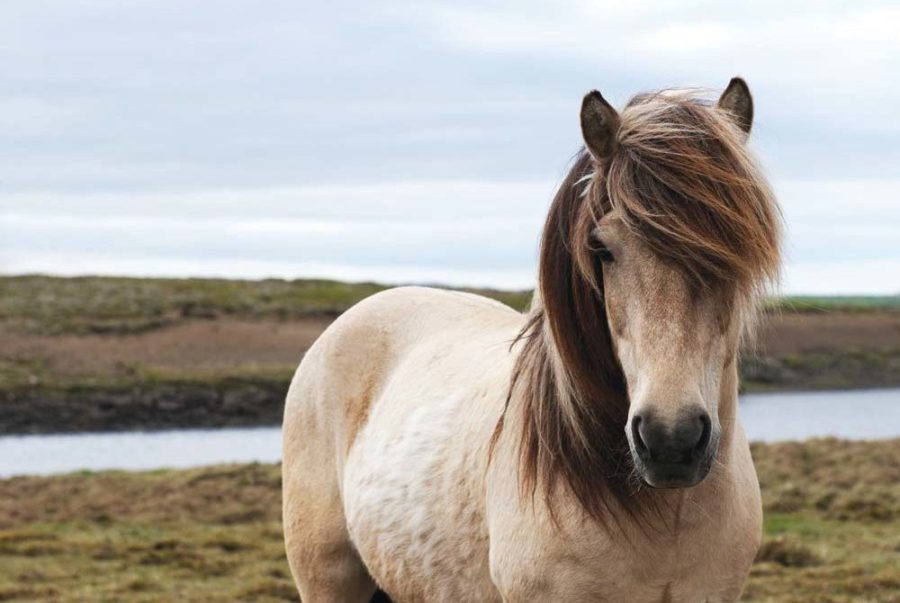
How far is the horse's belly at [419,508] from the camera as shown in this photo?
370 centimetres

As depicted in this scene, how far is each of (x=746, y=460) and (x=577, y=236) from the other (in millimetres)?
977

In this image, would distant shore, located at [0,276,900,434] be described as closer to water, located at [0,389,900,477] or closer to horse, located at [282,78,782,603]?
water, located at [0,389,900,477]

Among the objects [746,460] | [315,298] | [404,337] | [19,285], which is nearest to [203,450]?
[404,337]

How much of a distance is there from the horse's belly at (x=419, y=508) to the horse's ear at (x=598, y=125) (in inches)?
48.6

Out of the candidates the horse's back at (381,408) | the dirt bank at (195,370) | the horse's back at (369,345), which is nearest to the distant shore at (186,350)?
the dirt bank at (195,370)

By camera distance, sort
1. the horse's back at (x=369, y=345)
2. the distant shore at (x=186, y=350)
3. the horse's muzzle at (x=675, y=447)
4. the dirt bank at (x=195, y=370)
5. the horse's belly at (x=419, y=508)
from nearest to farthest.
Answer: the horse's muzzle at (x=675, y=447) → the horse's belly at (x=419, y=508) → the horse's back at (x=369, y=345) → the dirt bank at (x=195, y=370) → the distant shore at (x=186, y=350)

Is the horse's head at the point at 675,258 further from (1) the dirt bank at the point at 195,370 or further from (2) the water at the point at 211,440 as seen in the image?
(1) the dirt bank at the point at 195,370

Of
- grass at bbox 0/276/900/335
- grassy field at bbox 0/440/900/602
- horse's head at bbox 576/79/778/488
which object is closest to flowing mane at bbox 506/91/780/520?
horse's head at bbox 576/79/778/488

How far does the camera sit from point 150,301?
49438mm

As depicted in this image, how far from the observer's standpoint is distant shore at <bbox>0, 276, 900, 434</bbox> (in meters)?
33.4

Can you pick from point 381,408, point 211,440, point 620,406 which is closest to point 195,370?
point 211,440

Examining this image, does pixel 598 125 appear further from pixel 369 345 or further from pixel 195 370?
pixel 195 370

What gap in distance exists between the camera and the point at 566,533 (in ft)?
10.4

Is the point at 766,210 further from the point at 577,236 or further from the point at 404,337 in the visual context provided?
the point at 404,337
